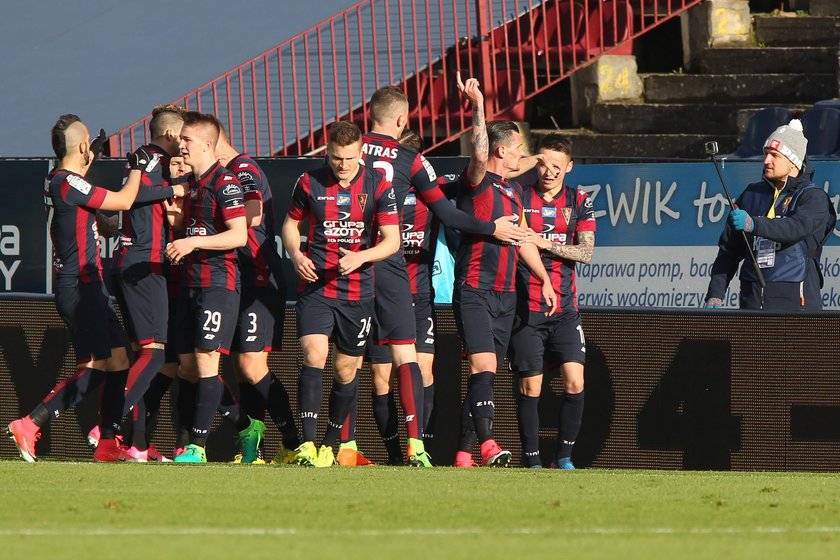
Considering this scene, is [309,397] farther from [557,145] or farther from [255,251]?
[557,145]

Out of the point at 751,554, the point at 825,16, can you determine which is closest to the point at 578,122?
the point at 825,16

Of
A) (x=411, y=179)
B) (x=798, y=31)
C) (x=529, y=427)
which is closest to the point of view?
(x=411, y=179)

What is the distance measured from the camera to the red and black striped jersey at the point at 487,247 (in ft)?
30.9

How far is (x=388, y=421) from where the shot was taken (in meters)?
9.62

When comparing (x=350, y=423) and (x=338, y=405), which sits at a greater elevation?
(x=338, y=405)

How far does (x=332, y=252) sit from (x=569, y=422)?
1925 mm

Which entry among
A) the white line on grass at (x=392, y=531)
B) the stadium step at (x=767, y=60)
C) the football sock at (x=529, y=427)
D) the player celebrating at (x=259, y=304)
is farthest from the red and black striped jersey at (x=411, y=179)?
the stadium step at (x=767, y=60)

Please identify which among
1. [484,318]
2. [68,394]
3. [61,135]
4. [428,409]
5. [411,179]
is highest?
[61,135]

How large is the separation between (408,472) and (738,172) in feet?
15.3

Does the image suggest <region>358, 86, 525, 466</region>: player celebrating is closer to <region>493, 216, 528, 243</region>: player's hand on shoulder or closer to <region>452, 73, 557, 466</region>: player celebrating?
<region>493, 216, 528, 243</region>: player's hand on shoulder

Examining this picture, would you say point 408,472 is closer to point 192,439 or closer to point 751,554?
point 192,439

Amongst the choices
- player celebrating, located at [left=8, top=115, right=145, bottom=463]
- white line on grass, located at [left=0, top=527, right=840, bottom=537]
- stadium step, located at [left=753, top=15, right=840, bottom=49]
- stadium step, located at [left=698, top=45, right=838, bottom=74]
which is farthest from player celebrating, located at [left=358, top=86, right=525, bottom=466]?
stadium step, located at [left=753, top=15, right=840, bottom=49]

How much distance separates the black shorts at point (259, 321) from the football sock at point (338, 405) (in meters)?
0.60

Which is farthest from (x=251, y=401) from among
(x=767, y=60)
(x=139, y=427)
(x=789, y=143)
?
(x=767, y=60)
